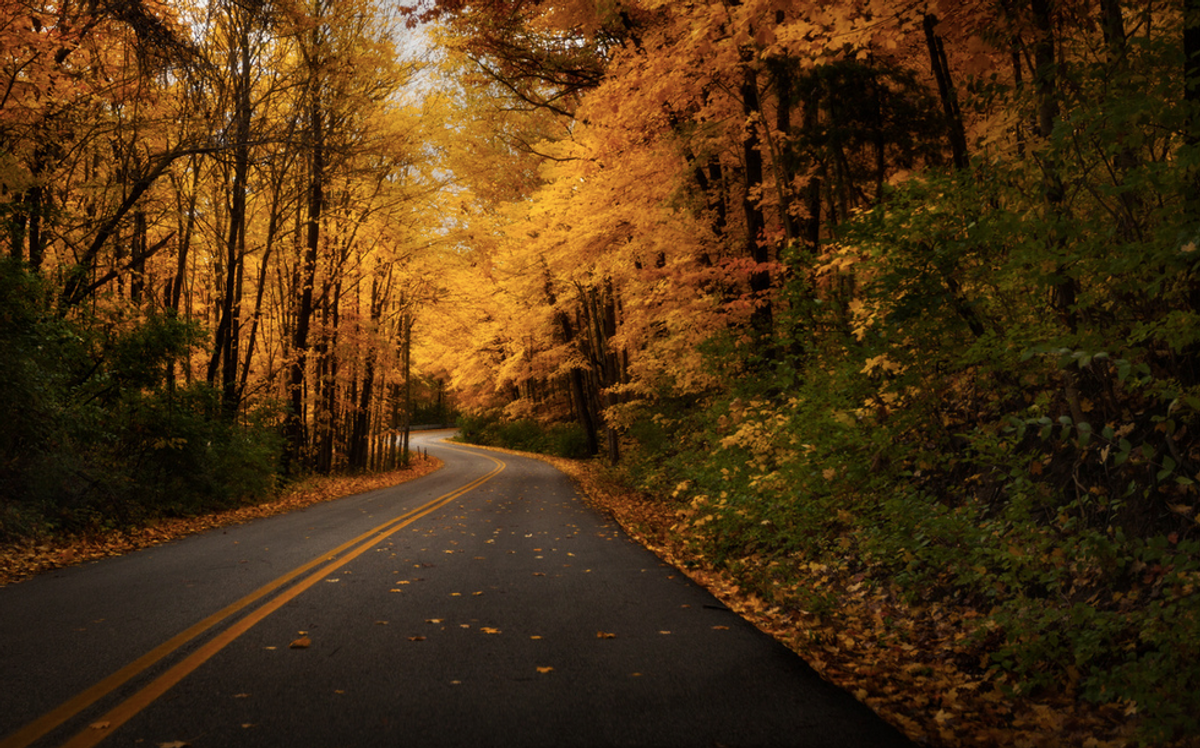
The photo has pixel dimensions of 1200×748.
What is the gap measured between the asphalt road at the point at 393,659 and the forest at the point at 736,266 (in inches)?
45.3

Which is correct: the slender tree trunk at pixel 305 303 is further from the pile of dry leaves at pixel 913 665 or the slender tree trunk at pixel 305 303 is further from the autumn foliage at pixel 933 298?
the pile of dry leaves at pixel 913 665

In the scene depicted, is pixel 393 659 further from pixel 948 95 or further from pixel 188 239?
pixel 188 239

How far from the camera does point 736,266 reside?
41.0 ft

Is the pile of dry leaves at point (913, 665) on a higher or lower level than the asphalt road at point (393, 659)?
lower

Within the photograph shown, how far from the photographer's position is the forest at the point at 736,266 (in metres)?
4.43

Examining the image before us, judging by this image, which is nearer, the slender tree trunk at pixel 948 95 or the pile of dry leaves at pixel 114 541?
the pile of dry leaves at pixel 114 541

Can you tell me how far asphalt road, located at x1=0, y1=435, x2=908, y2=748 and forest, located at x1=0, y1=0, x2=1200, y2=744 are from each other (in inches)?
45.3

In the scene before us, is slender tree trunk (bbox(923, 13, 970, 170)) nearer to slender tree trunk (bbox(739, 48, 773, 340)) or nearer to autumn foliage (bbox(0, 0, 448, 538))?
slender tree trunk (bbox(739, 48, 773, 340))

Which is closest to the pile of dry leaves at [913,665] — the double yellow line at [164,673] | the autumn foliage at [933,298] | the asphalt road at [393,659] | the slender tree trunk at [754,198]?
Answer: the autumn foliage at [933,298]

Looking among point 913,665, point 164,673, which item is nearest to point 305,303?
point 164,673

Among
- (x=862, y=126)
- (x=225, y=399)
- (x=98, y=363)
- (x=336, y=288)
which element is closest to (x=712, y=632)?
(x=862, y=126)

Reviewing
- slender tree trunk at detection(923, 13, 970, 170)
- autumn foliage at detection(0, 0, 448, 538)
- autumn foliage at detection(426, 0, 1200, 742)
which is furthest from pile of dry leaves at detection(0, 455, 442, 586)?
slender tree trunk at detection(923, 13, 970, 170)

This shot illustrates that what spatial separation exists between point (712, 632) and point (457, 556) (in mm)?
3948

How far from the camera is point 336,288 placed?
23.1 meters
